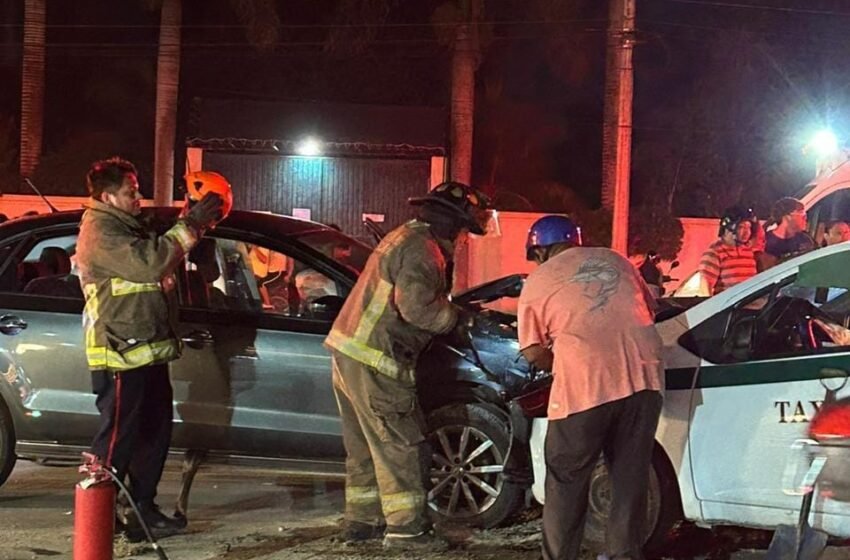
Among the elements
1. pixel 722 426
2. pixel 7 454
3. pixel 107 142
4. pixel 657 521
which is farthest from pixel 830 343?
pixel 107 142

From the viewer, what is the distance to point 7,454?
6523 mm

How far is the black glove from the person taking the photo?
5.47m

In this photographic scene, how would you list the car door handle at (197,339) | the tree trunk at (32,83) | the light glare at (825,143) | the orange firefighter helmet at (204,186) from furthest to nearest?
the tree trunk at (32,83)
the light glare at (825,143)
the car door handle at (197,339)
the orange firefighter helmet at (204,186)

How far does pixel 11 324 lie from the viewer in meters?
6.43

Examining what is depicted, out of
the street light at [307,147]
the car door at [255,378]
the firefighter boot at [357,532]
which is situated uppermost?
the street light at [307,147]

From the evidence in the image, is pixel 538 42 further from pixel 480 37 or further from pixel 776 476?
pixel 776 476

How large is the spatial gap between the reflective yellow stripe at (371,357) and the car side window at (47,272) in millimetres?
1867

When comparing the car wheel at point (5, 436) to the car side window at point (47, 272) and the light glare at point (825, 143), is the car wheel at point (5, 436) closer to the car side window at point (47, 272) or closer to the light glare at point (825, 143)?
the car side window at point (47, 272)

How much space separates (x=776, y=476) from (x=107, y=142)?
24.7 m

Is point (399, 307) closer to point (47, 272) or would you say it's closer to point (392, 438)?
point (392, 438)

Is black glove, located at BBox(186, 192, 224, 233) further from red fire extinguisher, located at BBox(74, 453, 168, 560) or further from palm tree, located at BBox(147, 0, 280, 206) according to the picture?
palm tree, located at BBox(147, 0, 280, 206)

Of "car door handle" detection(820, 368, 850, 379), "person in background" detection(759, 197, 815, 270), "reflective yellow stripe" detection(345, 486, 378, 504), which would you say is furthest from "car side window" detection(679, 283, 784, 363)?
→ "person in background" detection(759, 197, 815, 270)

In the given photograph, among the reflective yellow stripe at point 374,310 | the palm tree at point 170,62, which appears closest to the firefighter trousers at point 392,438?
the reflective yellow stripe at point 374,310

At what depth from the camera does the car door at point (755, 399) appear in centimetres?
502
